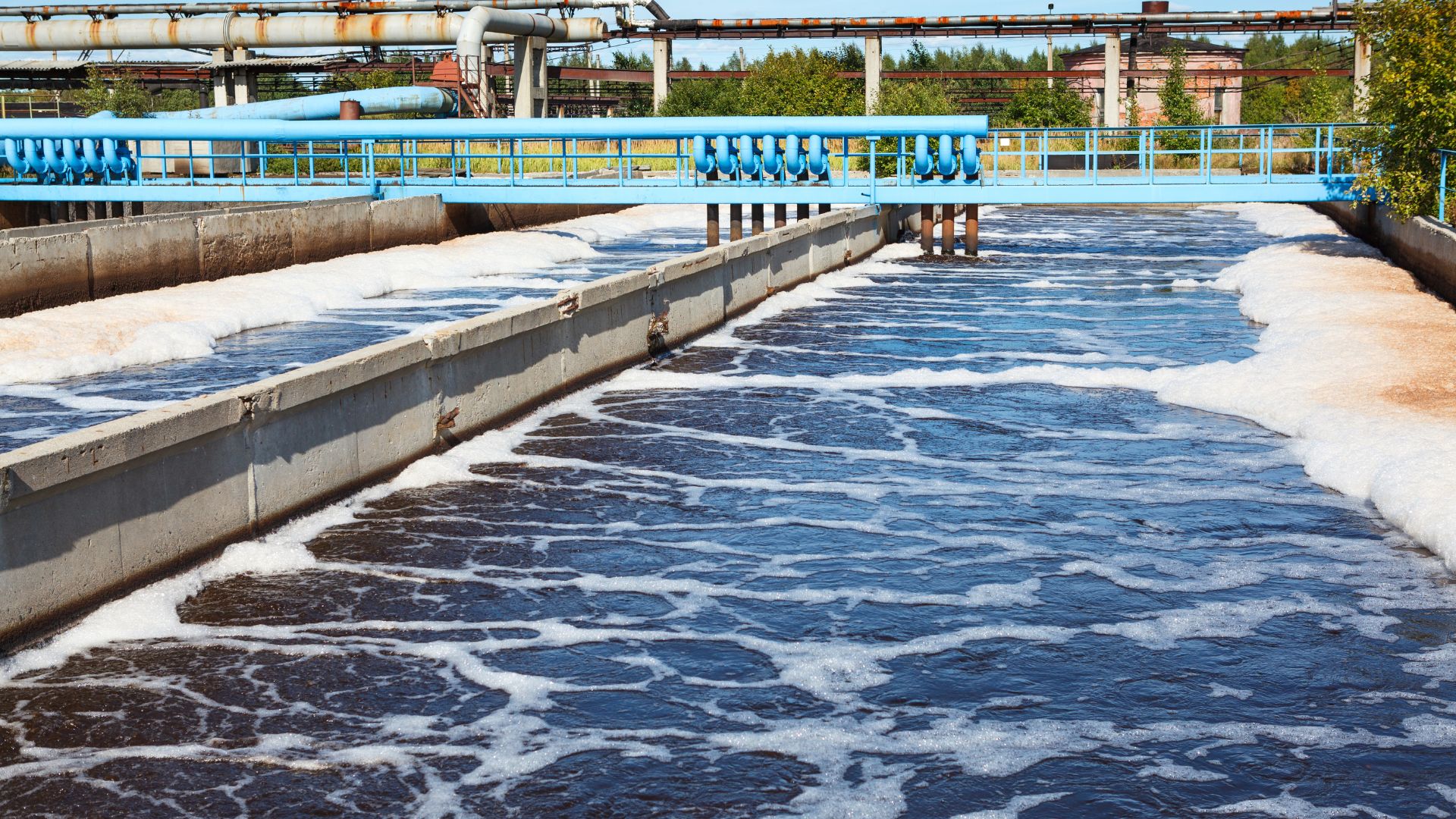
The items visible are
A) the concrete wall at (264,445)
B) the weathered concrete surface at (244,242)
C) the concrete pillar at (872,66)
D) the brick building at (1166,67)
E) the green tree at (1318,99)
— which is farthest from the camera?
the brick building at (1166,67)

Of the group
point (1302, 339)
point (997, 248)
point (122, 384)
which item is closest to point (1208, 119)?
point (997, 248)

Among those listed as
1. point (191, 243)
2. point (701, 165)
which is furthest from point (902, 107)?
point (191, 243)

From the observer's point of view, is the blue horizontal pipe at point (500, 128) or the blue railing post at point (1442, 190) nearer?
the blue railing post at point (1442, 190)

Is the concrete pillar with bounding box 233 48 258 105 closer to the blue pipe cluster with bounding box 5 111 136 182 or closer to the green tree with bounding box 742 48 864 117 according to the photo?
the green tree with bounding box 742 48 864 117

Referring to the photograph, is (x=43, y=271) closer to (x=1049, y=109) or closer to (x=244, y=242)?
(x=244, y=242)

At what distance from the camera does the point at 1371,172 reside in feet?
71.6

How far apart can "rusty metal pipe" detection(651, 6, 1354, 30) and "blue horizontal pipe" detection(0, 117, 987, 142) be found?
20923 mm

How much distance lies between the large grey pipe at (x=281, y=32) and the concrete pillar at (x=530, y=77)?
406 mm

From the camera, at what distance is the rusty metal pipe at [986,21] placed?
Result: 156 ft

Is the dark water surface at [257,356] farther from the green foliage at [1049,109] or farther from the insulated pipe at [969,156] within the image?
the green foliage at [1049,109]

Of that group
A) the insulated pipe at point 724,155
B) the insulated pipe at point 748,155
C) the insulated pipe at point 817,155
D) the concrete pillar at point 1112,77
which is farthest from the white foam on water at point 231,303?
the concrete pillar at point 1112,77

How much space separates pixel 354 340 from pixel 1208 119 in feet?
150

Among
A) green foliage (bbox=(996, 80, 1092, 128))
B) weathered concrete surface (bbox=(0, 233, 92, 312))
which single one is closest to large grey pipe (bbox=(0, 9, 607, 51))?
green foliage (bbox=(996, 80, 1092, 128))

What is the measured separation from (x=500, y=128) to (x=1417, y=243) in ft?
47.9
